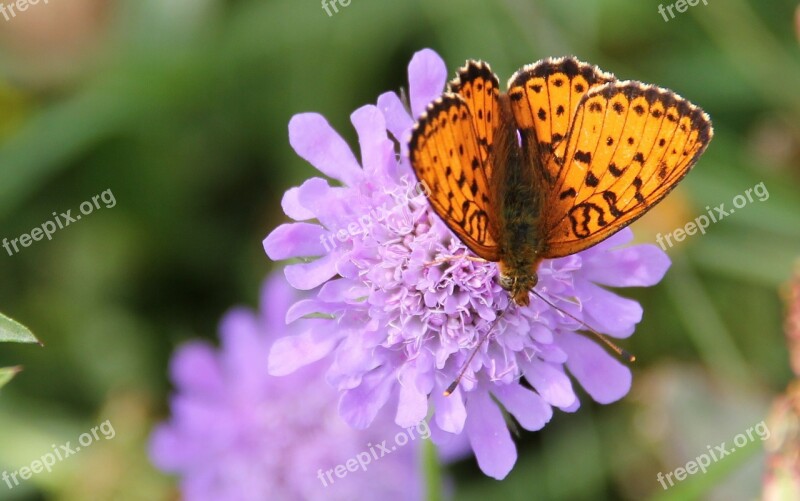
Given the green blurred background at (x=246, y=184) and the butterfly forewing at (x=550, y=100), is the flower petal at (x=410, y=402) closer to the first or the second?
the butterfly forewing at (x=550, y=100)

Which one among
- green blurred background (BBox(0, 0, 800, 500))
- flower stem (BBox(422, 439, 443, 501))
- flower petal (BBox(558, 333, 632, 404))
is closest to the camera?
flower petal (BBox(558, 333, 632, 404))

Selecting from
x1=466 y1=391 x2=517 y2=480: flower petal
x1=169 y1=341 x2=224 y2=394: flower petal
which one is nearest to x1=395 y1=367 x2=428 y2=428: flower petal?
x1=466 y1=391 x2=517 y2=480: flower petal

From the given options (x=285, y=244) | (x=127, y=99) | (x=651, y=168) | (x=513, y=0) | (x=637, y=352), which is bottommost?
(x=637, y=352)

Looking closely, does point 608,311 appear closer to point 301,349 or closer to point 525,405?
→ point 525,405

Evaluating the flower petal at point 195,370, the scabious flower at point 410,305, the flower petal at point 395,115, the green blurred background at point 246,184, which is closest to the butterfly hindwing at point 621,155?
the scabious flower at point 410,305

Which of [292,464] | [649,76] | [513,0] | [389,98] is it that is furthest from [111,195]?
[649,76]

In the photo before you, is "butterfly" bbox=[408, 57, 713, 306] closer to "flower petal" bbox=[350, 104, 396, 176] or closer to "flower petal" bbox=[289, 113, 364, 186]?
"flower petal" bbox=[350, 104, 396, 176]

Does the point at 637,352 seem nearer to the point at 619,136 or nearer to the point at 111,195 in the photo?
the point at 619,136
